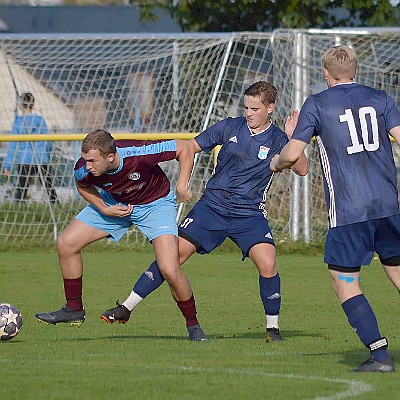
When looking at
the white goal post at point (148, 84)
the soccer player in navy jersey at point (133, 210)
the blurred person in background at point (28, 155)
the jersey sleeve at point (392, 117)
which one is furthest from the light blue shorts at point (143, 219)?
the blurred person in background at point (28, 155)

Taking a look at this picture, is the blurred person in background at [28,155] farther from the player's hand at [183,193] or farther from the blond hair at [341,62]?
the blond hair at [341,62]

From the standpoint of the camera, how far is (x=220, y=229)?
8609 millimetres

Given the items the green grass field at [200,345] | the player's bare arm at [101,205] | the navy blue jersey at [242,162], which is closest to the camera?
the green grass field at [200,345]

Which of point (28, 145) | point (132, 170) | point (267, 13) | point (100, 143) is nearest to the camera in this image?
point (100, 143)

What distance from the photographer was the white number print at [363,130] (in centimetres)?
652

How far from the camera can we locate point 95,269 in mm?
13781

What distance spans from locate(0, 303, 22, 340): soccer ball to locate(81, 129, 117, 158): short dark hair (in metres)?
1.23

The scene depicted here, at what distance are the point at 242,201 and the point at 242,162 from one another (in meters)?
0.30

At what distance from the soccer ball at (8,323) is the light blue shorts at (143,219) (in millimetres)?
881

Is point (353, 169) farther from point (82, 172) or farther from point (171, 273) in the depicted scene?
point (82, 172)

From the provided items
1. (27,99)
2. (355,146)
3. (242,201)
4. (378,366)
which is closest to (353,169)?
(355,146)

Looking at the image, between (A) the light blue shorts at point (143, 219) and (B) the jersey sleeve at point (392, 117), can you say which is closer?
(B) the jersey sleeve at point (392, 117)

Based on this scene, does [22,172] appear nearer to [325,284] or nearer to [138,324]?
[325,284]

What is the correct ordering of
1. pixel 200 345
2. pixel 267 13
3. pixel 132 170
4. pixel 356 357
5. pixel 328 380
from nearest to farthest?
1. pixel 328 380
2. pixel 356 357
3. pixel 200 345
4. pixel 132 170
5. pixel 267 13
